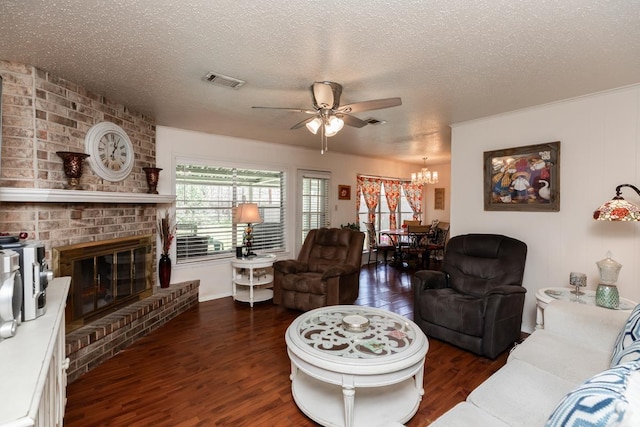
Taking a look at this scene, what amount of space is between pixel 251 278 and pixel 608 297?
3600mm

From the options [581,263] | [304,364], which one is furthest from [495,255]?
[304,364]

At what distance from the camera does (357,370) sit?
169 centimetres

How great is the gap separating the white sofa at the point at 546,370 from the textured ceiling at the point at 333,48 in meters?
1.80

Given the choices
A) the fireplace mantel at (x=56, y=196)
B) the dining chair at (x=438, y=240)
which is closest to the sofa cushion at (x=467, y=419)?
the fireplace mantel at (x=56, y=196)

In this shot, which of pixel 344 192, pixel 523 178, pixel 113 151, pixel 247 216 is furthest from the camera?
pixel 344 192

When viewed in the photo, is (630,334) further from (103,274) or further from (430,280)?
(103,274)

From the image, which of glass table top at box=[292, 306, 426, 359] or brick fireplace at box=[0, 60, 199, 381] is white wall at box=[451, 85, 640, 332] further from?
brick fireplace at box=[0, 60, 199, 381]

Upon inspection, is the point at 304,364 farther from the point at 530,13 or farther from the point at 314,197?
the point at 314,197

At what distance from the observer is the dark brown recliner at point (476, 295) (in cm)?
262

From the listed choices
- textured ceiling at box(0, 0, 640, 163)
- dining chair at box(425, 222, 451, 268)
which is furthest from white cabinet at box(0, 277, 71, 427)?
dining chair at box(425, 222, 451, 268)

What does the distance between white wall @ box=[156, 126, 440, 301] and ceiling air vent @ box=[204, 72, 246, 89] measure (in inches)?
72.4

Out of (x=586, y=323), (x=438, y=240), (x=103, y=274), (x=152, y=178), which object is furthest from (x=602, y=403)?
(x=438, y=240)

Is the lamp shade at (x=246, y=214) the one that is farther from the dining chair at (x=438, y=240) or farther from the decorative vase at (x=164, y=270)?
the dining chair at (x=438, y=240)

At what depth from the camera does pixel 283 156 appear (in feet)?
16.9
